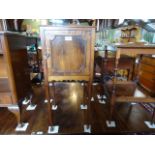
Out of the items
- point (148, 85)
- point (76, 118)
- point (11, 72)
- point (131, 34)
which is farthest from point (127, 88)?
point (131, 34)

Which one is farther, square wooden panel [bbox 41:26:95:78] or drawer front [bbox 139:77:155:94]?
drawer front [bbox 139:77:155:94]

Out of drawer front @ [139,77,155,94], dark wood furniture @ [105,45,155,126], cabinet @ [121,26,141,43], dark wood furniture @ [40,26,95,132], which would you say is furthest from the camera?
cabinet @ [121,26,141,43]

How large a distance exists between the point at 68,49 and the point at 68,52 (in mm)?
30

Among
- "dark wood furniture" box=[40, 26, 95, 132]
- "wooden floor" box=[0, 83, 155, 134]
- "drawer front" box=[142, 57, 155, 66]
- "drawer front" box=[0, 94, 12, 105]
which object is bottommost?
"wooden floor" box=[0, 83, 155, 134]

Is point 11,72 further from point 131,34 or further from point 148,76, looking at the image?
point 131,34

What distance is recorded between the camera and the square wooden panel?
1176mm

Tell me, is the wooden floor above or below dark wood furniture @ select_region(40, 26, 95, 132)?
below

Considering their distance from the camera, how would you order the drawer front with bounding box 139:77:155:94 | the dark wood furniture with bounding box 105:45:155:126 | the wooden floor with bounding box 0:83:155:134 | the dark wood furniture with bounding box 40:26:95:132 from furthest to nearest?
1. the drawer front with bounding box 139:77:155:94
2. the wooden floor with bounding box 0:83:155:134
3. the dark wood furniture with bounding box 105:45:155:126
4. the dark wood furniture with bounding box 40:26:95:132

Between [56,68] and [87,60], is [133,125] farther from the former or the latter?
[56,68]

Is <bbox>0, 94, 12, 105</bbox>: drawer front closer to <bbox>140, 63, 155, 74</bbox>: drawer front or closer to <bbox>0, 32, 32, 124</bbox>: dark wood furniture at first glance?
<bbox>0, 32, 32, 124</bbox>: dark wood furniture

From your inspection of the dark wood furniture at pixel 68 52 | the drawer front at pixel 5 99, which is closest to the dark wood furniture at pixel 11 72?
the drawer front at pixel 5 99

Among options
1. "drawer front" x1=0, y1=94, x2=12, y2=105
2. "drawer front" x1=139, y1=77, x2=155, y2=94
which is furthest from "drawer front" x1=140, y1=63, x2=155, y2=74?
"drawer front" x1=0, y1=94, x2=12, y2=105

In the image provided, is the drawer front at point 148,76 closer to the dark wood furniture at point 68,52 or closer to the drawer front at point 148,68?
the drawer front at point 148,68
